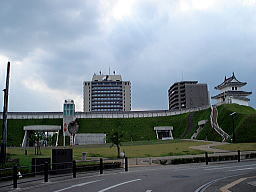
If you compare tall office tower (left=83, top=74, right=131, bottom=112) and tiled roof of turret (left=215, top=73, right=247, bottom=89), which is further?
tall office tower (left=83, top=74, right=131, bottom=112)

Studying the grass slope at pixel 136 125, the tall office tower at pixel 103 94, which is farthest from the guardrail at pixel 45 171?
the tall office tower at pixel 103 94

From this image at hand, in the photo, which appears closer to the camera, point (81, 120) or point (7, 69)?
point (7, 69)

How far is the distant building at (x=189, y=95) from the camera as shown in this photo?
158375 millimetres

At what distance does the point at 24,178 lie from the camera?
669 inches

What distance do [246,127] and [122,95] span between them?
138800 millimetres

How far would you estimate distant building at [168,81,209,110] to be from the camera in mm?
158375

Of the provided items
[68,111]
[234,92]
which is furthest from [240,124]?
[68,111]

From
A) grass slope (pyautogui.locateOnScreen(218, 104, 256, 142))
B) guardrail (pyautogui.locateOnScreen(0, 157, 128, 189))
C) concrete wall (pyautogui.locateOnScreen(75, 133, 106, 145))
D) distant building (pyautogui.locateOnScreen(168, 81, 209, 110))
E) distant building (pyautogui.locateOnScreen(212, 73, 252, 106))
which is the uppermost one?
distant building (pyautogui.locateOnScreen(168, 81, 209, 110))

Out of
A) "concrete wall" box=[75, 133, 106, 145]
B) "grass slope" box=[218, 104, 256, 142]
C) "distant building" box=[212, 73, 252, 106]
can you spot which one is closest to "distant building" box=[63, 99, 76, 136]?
"concrete wall" box=[75, 133, 106, 145]

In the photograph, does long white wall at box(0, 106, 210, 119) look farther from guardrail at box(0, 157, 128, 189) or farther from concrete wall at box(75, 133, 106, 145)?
guardrail at box(0, 157, 128, 189)

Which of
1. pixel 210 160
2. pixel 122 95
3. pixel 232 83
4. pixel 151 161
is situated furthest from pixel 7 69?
pixel 122 95

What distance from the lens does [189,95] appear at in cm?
15875

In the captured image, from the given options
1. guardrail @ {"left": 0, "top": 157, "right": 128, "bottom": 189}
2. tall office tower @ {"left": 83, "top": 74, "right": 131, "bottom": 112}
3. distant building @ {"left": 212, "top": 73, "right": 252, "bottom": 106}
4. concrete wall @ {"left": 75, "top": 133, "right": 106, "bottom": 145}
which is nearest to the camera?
guardrail @ {"left": 0, "top": 157, "right": 128, "bottom": 189}

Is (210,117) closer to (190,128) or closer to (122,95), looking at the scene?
(190,128)
